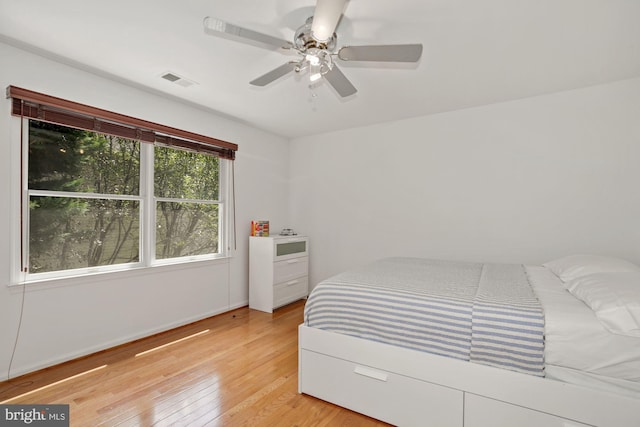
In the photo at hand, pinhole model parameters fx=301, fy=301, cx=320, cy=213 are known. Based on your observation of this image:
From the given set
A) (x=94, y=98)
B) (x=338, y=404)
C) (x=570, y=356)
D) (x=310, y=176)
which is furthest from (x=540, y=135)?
(x=94, y=98)

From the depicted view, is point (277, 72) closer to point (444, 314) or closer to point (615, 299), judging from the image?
point (444, 314)

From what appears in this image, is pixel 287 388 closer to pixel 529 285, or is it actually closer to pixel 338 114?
pixel 529 285

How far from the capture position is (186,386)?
2.08 meters

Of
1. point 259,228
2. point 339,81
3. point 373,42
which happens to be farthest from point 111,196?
point 373,42

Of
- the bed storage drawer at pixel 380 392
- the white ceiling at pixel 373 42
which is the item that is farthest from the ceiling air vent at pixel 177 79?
the bed storage drawer at pixel 380 392

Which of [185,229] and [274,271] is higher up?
[185,229]

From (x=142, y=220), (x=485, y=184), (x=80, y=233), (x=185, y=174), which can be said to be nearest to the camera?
(x=80, y=233)

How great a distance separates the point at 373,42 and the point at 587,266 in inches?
80.4

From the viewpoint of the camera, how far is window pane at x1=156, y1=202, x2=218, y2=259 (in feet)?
10.4

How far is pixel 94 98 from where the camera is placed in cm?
254

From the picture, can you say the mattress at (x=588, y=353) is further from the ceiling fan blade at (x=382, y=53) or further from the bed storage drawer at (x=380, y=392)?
the ceiling fan blade at (x=382, y=53)

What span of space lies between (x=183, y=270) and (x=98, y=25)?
2.26 m

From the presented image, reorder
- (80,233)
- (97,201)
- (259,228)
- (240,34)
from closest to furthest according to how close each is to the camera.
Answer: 1. (240,34)
2. (80,233)
3. (97,201)
4. (259,228)

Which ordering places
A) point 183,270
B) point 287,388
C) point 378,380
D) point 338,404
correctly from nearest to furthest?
point 378,380 → point 338,404 → point 287,388 → point 183,270
